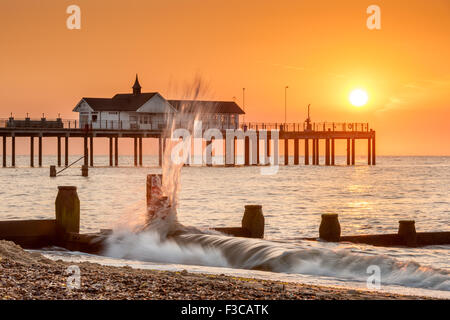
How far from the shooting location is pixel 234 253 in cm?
1418

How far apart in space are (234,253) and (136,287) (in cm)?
571

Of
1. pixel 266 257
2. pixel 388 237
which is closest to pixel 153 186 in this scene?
pixel 266 257

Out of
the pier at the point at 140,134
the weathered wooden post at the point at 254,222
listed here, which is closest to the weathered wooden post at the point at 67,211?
the weathered wooden post at the point at 254,222

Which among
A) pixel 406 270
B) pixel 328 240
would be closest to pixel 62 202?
pixel 328 240

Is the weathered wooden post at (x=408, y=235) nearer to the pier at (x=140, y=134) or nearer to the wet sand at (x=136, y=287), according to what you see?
the wet sand at (x=136, y=287)

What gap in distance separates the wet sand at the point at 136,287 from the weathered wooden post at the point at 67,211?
422 centimetres

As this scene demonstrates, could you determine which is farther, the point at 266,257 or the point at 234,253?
the point at 234,253

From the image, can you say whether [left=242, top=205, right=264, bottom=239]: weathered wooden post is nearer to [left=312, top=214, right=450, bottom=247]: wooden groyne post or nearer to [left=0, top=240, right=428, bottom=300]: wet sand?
[left=312, top=214, right=450, bottom=247]: wooden groyne post

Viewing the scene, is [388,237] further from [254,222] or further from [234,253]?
[234,253]

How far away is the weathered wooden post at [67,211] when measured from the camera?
14.7 meters

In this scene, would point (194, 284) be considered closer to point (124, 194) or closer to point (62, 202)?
point (62, 202)

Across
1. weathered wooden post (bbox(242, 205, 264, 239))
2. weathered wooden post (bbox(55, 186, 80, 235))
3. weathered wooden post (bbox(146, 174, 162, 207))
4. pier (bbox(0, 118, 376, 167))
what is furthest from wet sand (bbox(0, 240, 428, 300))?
pier (bbox(0, 118, 376, 167))

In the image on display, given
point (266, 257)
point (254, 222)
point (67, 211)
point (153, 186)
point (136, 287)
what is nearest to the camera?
point (136, 287)
